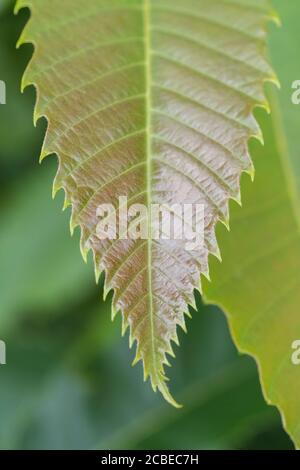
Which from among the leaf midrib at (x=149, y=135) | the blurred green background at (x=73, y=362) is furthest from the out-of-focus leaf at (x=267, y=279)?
the blurred green background at (x=73, y=362)

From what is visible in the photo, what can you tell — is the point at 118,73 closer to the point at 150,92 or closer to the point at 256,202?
the point at 150,92

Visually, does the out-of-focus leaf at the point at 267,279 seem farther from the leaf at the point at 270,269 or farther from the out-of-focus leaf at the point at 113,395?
the out-of-focus leaf at the point at 113,395

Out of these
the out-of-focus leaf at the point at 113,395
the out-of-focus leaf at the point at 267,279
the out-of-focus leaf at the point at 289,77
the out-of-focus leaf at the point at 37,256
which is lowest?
the out-of-focus leaf at the point at 113,395

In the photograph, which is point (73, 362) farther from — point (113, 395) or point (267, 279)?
point (267, 279)

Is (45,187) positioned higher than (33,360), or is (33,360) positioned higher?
(45,187)

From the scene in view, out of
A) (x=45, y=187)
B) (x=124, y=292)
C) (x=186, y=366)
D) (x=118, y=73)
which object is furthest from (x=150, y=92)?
(x=186, y=366)

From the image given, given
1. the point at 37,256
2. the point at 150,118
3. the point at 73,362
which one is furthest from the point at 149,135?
the point at 73,362

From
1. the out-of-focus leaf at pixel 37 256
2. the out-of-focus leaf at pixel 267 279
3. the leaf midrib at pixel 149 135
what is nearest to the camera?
the leaf midrib at pixel 149 135
